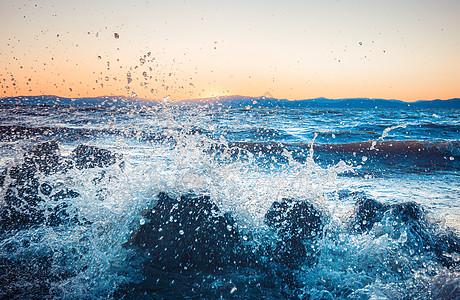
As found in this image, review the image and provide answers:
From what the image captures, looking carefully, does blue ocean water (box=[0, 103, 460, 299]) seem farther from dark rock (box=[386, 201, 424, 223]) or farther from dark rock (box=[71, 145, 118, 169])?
dark rock (box=[71, 145, 118, 169])

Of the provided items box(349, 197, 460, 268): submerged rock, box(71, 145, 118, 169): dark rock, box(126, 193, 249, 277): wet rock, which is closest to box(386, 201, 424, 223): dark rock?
box(349, 197, 460, 268): submerged rock

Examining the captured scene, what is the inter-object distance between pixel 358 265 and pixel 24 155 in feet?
14.6

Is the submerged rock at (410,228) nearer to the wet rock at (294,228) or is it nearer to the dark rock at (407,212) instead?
the dark rock at (407,212)

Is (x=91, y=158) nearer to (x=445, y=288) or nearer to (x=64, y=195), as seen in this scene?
(x=64, y=195)

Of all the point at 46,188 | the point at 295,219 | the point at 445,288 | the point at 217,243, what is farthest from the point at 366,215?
the point at 46,188

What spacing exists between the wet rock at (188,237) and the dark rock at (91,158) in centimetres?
218

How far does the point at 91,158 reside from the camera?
411 centimetres

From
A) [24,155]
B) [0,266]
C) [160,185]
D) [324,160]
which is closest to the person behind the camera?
[0,266]

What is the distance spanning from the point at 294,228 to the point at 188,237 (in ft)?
2.87

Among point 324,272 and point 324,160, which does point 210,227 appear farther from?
point 324,160

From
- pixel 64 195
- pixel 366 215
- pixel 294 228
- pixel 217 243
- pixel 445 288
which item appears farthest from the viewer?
pixel 64 195

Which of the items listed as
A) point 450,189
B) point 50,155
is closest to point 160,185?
point 50,155

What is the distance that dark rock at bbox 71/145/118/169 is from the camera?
13.1ft

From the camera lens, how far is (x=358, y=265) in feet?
6.29
